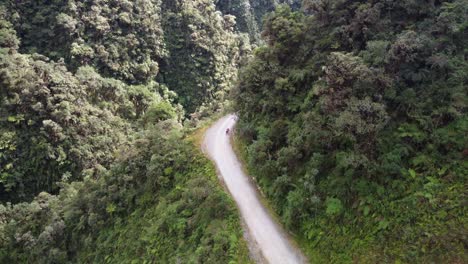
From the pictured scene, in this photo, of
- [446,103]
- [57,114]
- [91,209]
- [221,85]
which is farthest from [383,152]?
[221,85]

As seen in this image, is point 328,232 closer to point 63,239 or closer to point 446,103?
point 446,103

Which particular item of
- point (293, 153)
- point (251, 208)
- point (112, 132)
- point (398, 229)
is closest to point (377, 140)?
point (398, 229)

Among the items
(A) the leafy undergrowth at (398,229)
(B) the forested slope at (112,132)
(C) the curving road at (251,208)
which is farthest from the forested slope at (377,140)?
(B) the forested slope at (112,132)

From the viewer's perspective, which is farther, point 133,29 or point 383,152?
point 133,29

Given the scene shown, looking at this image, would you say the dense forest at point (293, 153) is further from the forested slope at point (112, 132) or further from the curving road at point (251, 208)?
the curving road at point (251, 208)

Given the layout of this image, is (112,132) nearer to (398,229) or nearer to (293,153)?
(293,153)
